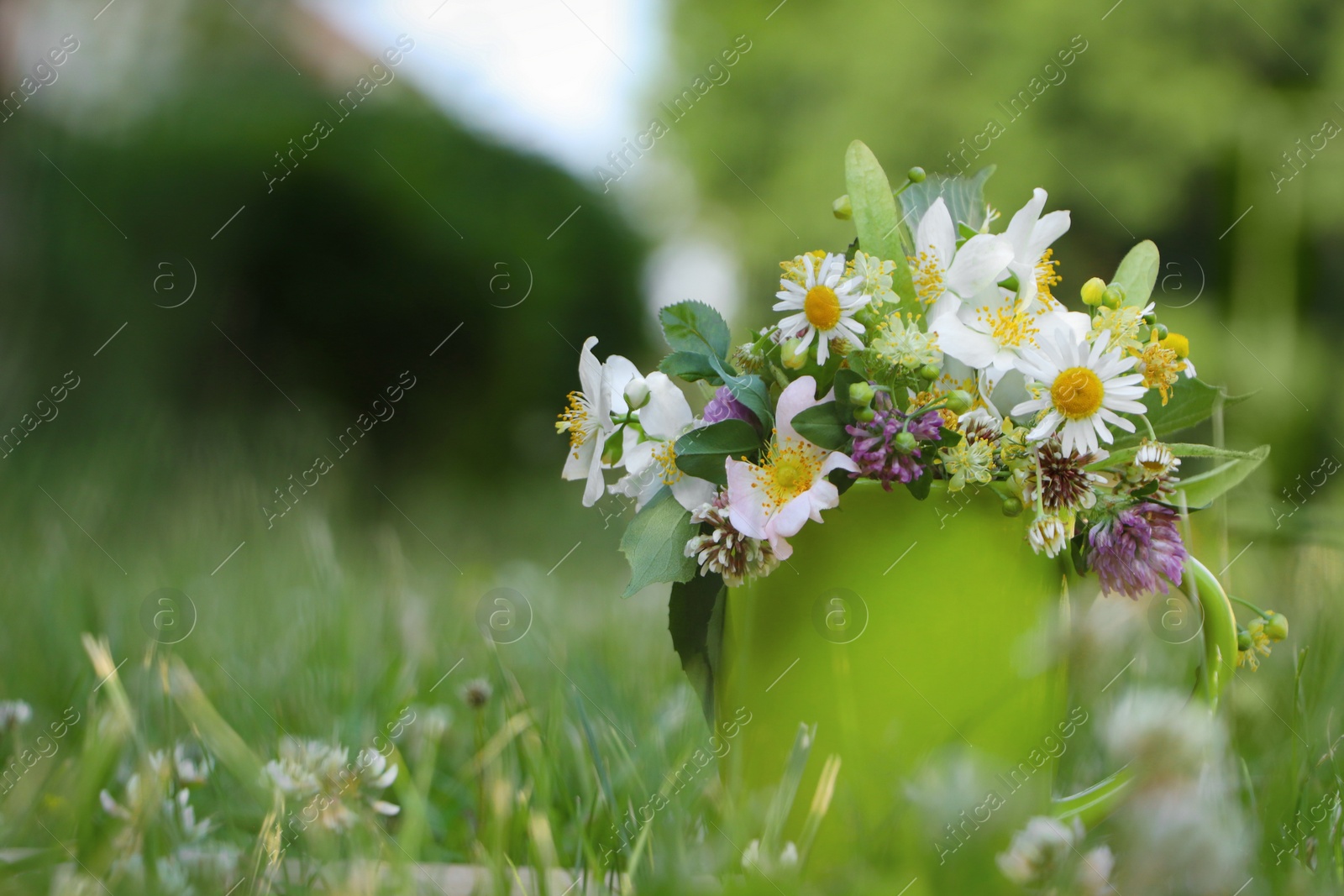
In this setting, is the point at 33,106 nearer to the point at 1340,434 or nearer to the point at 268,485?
the point at 268,485

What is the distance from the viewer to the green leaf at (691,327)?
0.75 m

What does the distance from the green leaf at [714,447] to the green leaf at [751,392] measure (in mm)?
13

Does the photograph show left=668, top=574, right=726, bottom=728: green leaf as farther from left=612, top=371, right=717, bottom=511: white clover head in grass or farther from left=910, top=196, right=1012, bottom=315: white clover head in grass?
left=910, top=196, right=1012, bottom=315: white clover head in grass

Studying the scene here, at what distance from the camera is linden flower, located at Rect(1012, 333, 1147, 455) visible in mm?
667

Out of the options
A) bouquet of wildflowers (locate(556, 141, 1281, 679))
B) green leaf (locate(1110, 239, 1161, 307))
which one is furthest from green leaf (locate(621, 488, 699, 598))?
green leaf (locate(1110, 239, 1161, 307))

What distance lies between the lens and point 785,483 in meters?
0.71

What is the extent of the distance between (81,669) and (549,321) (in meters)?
2.92

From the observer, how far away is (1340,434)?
4.46 meters

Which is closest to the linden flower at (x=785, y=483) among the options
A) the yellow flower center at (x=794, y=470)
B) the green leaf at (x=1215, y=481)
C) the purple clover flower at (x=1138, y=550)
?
the yellow flower center at (x=794, y=470)

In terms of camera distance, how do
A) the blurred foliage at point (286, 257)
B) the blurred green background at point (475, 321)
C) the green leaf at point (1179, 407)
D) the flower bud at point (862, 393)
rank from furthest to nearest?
the blurred foliage at point (286, 257) → the blurred green background at point (475, 321) → the green leaf at point (1179, 407) → the flower bud at point (862, 393)

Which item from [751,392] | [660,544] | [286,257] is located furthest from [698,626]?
[286,257]

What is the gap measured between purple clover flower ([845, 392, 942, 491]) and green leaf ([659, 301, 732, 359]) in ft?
0.47

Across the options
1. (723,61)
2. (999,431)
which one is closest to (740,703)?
(999,431)

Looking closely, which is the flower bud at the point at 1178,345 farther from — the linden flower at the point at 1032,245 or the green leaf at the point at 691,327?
the green leaf at the point at 691,327
